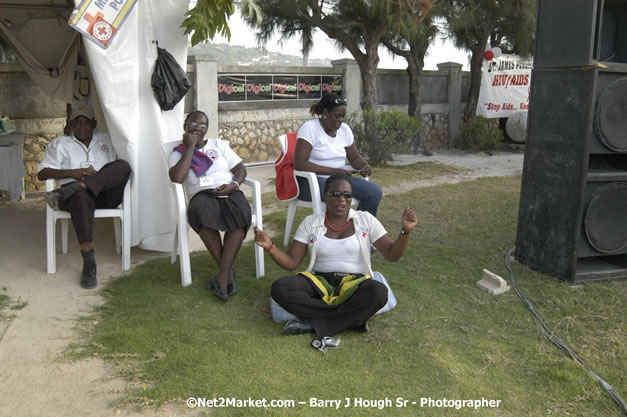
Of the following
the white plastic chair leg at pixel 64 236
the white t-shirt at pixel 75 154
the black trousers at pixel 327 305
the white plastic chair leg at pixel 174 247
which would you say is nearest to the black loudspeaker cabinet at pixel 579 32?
the black trousers at pixel 327 305

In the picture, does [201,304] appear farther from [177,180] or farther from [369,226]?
[369,226]

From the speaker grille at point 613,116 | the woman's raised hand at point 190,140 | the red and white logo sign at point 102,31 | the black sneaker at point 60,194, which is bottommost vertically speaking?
the black sneaker at point 60,194

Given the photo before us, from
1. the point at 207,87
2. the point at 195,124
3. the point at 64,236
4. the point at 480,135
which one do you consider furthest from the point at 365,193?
the point at 480,135

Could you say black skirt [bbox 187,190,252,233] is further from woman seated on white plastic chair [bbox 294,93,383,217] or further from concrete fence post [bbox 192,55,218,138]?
concrete fence post [bbox 192,55,218,138]

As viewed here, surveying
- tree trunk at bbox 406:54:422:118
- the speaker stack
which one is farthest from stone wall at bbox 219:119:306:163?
the speaker stack

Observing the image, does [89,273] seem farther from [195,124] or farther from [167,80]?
[167,80]

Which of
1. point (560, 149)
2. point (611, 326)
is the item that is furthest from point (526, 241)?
point (611, 326)

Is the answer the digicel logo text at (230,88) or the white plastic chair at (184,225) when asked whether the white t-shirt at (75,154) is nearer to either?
the white plastic chair at (184,225)

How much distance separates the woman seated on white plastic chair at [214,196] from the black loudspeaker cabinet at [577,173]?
7.03 feet

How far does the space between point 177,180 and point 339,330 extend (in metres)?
1.55

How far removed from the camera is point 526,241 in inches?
172

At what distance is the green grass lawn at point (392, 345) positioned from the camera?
8.32ft

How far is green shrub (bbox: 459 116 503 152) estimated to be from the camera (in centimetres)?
1177

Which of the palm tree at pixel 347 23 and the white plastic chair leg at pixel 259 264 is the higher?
the palm tree at pixel 347 23
